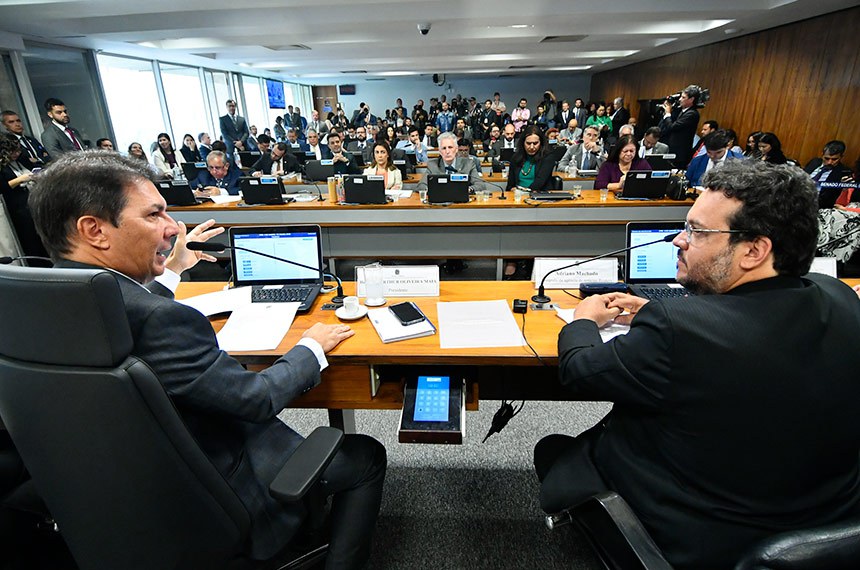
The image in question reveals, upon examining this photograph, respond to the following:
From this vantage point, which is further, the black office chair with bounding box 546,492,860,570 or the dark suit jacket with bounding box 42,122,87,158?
the dark suit jacket with bounding box 42,122,87,158

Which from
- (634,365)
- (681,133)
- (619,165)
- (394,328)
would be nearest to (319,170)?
(619,165)

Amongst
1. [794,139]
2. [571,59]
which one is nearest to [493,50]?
[571,59]

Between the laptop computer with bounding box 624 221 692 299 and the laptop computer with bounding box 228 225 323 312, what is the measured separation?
1.18 metres

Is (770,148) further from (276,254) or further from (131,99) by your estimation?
(131,99)

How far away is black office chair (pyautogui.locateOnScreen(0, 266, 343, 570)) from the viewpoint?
1.99ft

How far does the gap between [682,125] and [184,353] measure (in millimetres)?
6384

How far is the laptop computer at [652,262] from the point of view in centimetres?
155

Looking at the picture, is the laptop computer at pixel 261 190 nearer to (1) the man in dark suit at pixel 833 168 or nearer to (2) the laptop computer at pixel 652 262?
(2) the laptop computer at pixel 652 262

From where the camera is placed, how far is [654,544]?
2.73 ft

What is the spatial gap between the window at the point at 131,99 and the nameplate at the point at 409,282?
318 inches

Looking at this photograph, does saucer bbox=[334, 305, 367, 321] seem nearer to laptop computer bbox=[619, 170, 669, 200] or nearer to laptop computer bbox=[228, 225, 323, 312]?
laptop computer bbox=[228, 225, 323, 312]

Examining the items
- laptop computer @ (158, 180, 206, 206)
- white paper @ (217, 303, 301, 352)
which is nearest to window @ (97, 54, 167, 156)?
laptop computer @ (158, 180, 206, 206)

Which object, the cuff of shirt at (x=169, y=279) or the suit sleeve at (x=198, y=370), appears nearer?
the suit sleeve at (x=198, y=370)

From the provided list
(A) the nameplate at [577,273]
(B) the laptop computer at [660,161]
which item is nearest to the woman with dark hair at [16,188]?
(A) the nameplate at [577,273]
